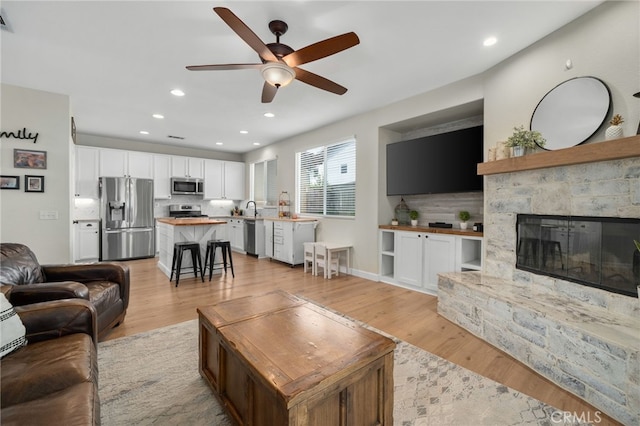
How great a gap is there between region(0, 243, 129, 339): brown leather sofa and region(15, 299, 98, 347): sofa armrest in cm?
37

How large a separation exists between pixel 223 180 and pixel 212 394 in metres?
6.61

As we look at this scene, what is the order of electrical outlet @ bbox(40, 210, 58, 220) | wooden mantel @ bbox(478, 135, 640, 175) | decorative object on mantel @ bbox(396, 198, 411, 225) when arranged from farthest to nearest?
decorative object on mantel @ bbox(396, 198, 411, 225) < electrical outlet @ bbox(40, 210, 58, 220) < wooden mantel @ bbox(478, 135, 640, 175)

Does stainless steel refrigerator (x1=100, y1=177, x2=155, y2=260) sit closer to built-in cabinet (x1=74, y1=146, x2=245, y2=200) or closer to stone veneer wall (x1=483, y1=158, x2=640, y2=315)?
built-in cabinet (x1=74, y1=146, x2=245, y2=200)

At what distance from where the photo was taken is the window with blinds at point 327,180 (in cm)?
497

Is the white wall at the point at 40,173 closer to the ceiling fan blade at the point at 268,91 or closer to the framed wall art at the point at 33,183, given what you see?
the framed wall art at the point at 33,183

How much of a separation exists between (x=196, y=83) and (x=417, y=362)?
153 inches

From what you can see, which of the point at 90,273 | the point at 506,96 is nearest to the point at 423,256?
the point at 506,96

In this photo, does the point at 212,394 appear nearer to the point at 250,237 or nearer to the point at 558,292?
the point at 558,292

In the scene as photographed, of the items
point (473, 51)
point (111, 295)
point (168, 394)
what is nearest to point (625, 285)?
point (473, 51)

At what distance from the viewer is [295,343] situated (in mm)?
1432

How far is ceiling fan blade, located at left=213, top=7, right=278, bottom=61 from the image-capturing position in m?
1.69

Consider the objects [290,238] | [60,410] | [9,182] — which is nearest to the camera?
[60,410]

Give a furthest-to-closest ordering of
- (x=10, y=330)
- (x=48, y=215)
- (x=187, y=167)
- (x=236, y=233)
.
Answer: (x=236, y=233) → (x=187, y=167) → (x=48, y=215) → (x=10, y=330)

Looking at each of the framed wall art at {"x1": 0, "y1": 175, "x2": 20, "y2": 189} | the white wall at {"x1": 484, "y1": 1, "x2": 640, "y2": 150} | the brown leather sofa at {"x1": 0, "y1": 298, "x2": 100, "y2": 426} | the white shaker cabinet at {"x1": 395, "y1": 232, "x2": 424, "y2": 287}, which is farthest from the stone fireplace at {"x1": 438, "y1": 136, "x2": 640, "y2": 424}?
the framed wall art at {"x1": 0, "y1": 175, "x2": 20, "y2": 189}
